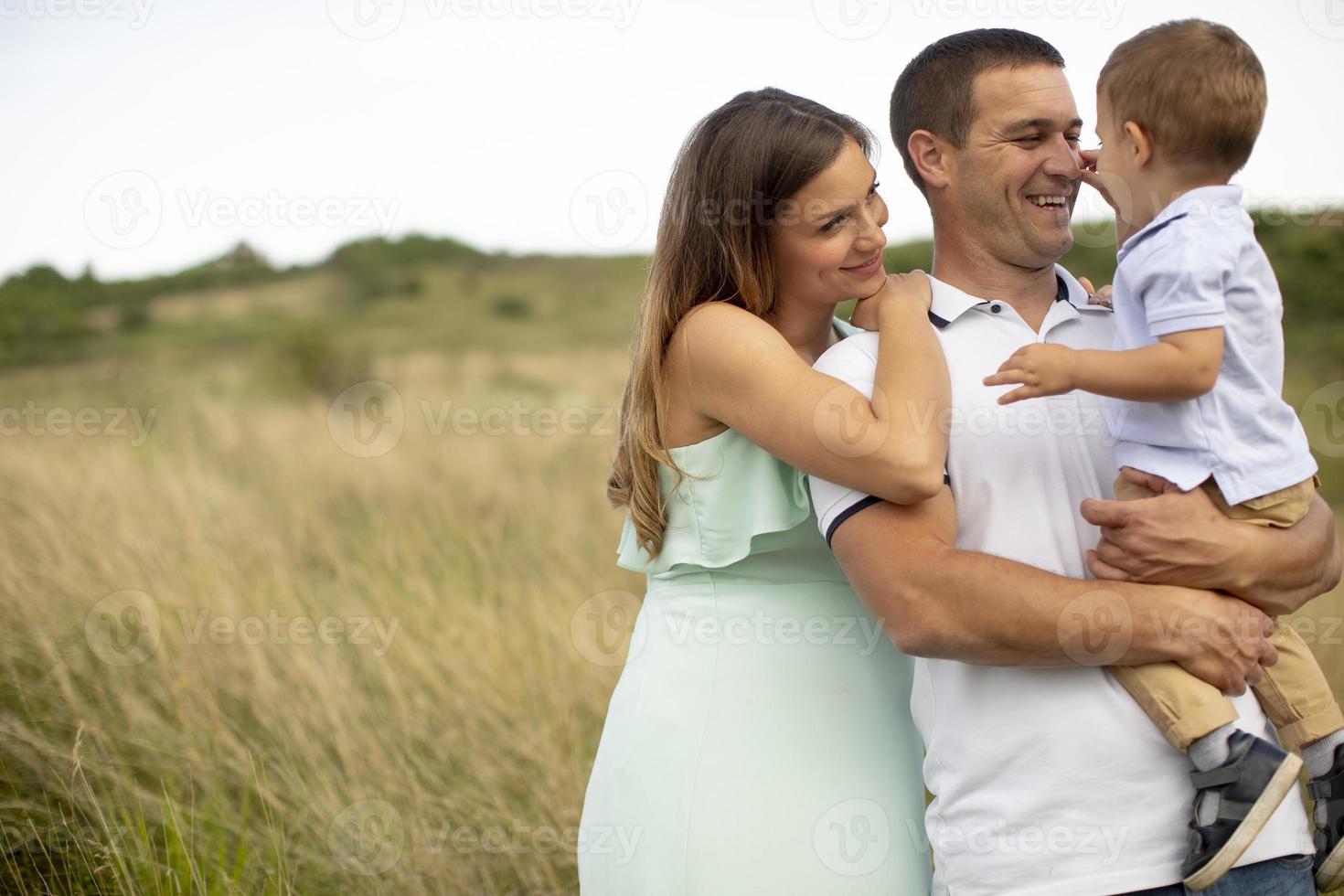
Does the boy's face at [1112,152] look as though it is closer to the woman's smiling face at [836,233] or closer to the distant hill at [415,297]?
the woman's smiling face at [836,233]

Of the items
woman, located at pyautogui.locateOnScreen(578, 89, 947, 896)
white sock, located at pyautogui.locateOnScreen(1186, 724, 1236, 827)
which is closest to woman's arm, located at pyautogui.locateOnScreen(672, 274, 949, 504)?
woman, located at pyautogui.locateOnScreen(578, 89, 947, 896)

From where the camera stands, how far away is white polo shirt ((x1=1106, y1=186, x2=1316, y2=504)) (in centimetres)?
181

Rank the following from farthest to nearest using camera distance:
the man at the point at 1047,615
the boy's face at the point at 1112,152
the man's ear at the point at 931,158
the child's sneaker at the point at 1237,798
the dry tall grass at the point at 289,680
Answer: the dry tall grass at the point at 289,680 → the man's ear at the point at 931,158 → the boy's face at the point at 1112,152 → the man at the point at 1047,615 → the child's sneaker at the point at 1237,798

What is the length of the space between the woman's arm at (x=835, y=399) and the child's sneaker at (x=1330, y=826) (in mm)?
933

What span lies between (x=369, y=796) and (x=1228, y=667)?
292 centimetres

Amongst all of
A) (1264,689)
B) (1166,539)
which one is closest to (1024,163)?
(1166,539)

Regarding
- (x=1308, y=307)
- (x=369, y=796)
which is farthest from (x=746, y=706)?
(x=1308, y=307)

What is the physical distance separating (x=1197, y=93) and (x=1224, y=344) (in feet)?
1.49

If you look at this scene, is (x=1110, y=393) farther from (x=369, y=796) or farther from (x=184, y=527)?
(x=184, y=527)

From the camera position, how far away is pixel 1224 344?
1.83 m

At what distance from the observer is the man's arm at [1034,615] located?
1.76 metres

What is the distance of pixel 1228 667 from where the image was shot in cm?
180

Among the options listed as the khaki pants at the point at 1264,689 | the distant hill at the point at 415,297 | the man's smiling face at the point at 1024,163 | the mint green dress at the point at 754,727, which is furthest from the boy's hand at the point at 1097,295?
the distant hill at the point at 415,297

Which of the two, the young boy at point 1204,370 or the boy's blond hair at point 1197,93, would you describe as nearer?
the young boy at point 1204,370
